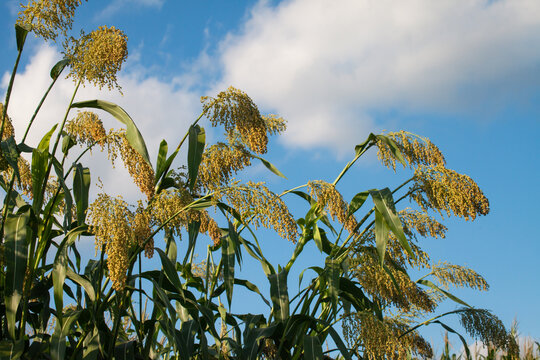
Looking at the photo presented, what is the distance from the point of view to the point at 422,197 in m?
3.44

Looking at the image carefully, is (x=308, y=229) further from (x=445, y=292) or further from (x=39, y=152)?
(x=39, y=152)

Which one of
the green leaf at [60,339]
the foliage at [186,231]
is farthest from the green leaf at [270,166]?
the green leaf at [60,339]

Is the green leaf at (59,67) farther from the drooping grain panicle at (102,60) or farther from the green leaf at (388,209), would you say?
the green leaf at (388,209)

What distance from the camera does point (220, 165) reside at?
328cm

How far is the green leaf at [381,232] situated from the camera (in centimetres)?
304

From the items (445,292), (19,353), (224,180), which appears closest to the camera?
(19,353)

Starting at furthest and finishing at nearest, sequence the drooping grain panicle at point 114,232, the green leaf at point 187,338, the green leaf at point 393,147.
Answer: the green leaf at point 393,147
the green leaf at point 187,338
the drooping grain panicle at point 114,232

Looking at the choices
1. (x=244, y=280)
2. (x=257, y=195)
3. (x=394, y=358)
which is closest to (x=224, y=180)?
(x=257, y=195)

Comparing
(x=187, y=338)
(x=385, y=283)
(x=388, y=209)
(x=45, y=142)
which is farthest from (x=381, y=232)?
(x=45, y=142)

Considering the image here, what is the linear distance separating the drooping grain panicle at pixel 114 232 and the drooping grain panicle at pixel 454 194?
1.68 metres

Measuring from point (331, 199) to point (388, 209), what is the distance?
0.36 metres

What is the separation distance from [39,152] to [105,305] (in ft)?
2.81

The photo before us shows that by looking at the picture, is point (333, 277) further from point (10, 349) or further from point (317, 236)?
point (10, 349)

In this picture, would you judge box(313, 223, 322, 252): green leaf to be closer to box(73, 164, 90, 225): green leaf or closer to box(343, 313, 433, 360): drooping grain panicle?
box(343, 313, 433, 360): drooping grain panicle
